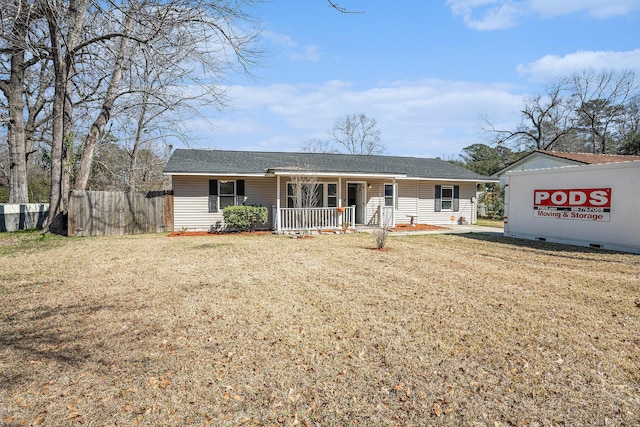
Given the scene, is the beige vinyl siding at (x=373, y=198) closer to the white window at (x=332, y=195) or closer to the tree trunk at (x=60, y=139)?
the white window at (x=332, y=195)

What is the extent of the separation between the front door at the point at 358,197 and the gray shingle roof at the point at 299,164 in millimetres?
950

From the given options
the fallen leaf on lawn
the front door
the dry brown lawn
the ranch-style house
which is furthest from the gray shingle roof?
the fallen leaf on lawn

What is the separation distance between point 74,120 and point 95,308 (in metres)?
15.1

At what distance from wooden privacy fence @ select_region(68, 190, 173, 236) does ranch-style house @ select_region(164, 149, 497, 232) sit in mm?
593

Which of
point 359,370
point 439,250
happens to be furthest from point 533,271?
point 359,370

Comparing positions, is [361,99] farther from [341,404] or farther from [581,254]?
[341,404]

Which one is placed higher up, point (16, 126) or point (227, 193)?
point (16, 126)

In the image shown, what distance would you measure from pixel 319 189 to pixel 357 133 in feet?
→ 84.7

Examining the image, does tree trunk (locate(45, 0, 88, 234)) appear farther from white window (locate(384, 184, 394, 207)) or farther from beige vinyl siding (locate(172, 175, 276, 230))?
white window (locate(384, 184, 394, 207))

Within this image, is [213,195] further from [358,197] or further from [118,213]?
[358,197]

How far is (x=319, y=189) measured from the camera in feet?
53.9

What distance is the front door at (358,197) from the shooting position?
56.4 feet

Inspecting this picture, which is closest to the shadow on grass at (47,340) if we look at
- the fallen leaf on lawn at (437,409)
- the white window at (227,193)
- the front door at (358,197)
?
the fallen leaf on lawn at (437,409)

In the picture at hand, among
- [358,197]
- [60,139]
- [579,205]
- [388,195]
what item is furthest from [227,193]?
[579,205]
